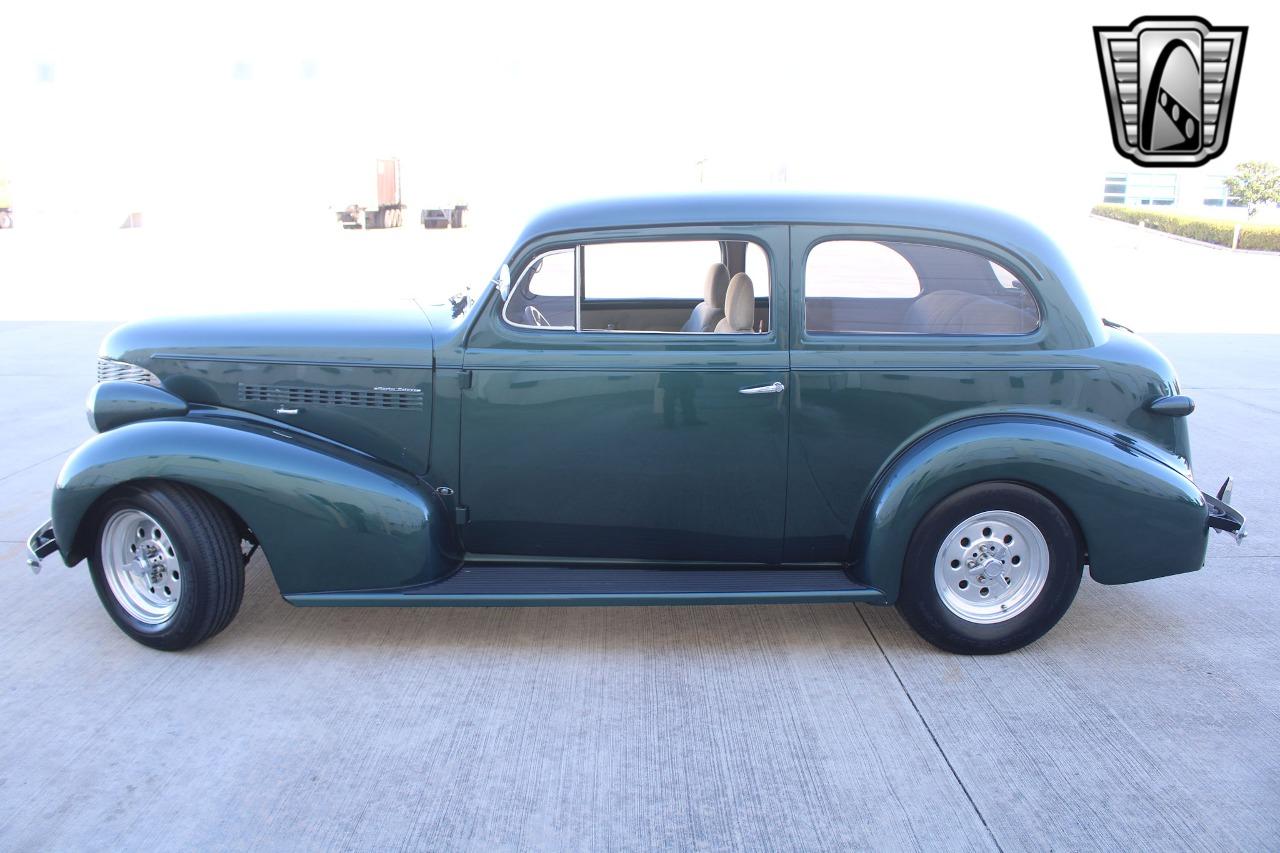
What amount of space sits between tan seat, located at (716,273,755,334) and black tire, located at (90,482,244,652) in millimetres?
2092

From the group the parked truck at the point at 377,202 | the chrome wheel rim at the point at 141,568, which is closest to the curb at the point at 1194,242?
the parked truck at the point at 377,202

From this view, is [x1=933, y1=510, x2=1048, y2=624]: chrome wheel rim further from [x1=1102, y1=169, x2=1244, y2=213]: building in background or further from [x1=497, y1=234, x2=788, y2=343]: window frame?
[x1=1102, y1=169, x2=1244, y2=213]: building in background

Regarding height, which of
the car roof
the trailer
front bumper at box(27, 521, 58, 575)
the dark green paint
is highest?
the trailer

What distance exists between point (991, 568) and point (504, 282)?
2165 mm

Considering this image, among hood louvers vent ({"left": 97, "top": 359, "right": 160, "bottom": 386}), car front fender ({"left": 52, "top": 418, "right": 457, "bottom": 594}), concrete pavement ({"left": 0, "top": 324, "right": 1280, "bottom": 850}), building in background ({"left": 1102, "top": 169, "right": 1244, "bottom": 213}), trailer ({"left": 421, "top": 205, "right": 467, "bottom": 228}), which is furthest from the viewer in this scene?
building in background ({"left": 1102, "top": 169, "right": 1244, "bottom": 213})

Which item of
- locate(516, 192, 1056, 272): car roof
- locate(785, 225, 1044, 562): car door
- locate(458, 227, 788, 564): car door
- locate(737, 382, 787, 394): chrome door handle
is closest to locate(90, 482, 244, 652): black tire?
locate(458, 227, 788, 564): car door

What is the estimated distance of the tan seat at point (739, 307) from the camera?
14.1 feet

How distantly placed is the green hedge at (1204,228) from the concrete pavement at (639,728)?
2629 cm

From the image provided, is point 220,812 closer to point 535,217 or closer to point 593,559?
point 593,559

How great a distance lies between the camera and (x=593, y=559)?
4262 millimetres

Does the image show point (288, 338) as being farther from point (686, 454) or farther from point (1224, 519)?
point (1224, 519)

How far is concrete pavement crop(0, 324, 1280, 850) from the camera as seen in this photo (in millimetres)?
3072

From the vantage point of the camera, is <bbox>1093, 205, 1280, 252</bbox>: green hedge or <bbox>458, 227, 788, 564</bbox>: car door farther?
<bbox>1093, 205, 1280, 252</bbox>: green hedge

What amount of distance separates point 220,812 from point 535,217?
237 cm
